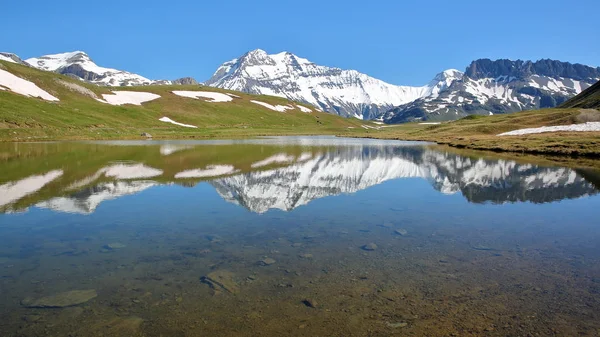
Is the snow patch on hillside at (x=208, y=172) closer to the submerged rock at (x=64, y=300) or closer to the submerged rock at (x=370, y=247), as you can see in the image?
the submerged rock at (x=370, y=247)

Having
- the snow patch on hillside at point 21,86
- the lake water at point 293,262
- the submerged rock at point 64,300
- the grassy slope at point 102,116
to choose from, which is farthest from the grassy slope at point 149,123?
the submerged rock at point 64,300

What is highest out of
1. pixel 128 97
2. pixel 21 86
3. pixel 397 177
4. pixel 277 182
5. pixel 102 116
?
pixel 128 97

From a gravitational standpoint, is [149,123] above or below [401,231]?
above

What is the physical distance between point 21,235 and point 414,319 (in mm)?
14788

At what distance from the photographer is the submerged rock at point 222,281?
10.4 metres

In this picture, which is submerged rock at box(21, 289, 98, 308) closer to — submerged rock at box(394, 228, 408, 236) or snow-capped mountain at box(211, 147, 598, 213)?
snow-capped mountain at box(211, 147, 598, 213)

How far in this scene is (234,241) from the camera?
1470 cm

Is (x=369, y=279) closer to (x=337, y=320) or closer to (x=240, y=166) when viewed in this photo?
(x=337, y=320)

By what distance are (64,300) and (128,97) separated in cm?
16817

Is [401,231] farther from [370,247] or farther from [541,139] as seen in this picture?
[541,139]

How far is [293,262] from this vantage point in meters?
12.4

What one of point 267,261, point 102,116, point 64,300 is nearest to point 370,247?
point 267,261

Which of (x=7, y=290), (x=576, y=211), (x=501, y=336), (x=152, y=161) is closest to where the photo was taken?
(x=501, y=336)

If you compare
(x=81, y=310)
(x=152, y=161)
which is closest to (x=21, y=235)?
(x=81, y=310)
